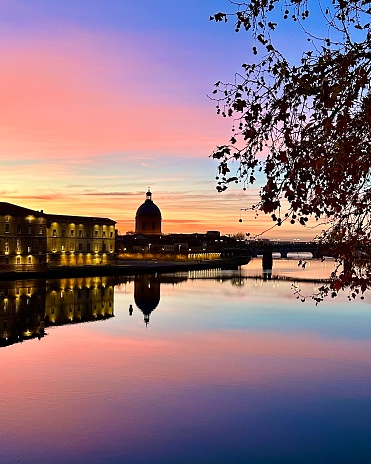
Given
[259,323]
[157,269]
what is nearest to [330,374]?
[259,323]

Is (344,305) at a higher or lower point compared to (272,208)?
lower

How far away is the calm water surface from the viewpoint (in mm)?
19109

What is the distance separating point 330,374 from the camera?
29141mm

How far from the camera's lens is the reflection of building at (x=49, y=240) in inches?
3484

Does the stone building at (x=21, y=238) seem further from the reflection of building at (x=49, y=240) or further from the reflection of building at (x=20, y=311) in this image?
the reflection of building at (x=20, y=311)

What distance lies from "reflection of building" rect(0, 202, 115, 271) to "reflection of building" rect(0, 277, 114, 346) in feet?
24.8

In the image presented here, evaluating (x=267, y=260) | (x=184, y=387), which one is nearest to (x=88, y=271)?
(x=267, y=260)

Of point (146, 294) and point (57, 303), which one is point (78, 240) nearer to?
point (146, 294)

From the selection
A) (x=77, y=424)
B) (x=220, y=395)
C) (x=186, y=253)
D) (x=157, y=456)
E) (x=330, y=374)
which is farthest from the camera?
(x=186, y=253)

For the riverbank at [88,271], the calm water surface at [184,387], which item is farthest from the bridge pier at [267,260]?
the calm water surface at [184,387]

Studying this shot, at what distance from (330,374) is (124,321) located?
24171mm

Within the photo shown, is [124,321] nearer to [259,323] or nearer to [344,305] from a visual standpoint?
[259,323]

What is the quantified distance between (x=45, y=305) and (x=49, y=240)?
154 feet

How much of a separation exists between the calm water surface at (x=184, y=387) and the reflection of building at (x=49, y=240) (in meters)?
35.6
